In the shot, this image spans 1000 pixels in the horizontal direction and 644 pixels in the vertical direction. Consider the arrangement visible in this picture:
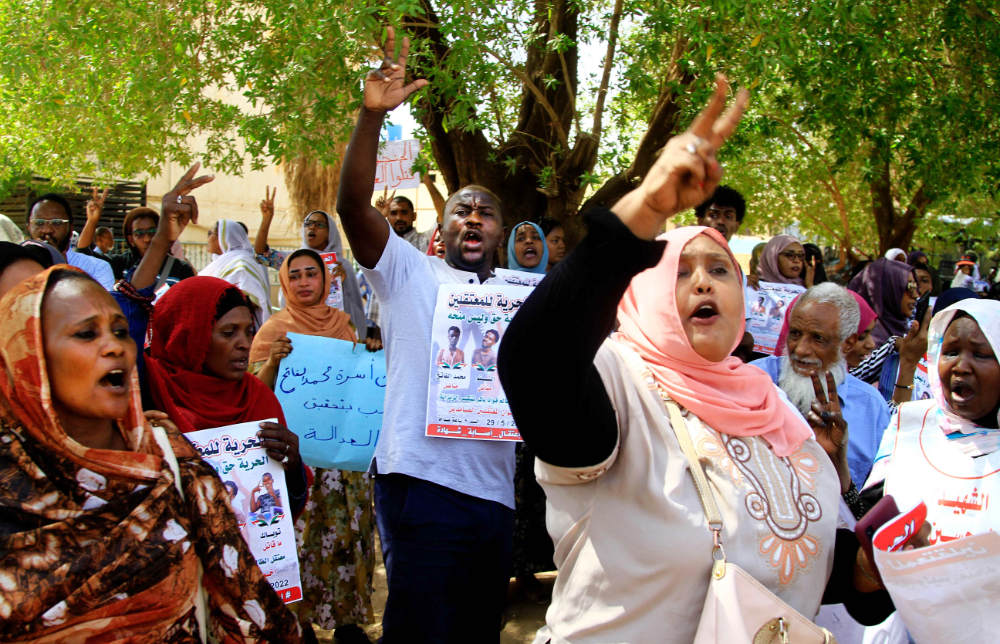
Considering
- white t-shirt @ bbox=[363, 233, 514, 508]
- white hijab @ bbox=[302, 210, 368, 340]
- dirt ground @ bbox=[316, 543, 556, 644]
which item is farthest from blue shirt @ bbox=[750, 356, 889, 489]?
white hijab @ bbox=[302, 210, 368, 340]

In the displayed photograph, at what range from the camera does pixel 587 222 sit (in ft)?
5.09

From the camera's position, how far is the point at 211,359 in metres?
3.42

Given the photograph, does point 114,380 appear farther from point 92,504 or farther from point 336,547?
point 336,547

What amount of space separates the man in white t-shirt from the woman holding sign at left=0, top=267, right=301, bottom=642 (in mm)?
905

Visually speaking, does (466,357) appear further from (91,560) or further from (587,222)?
(587,222)

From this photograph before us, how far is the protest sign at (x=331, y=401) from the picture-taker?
442 centimetres

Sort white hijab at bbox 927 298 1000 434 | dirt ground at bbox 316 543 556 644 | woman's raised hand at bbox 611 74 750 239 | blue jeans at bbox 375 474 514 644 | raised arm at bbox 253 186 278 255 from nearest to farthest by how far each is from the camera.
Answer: woman's raised hand at bbox 611 74 750 239
white hijab at bbox 927 298 1000 434
blue jeans at bbox 375 474 514 644
dirt ground at bbox 316 543 556 644
raised arm at bbox 253 186 278 255

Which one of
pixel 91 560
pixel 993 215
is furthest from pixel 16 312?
pixel 993 215

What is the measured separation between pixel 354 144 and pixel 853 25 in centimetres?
466

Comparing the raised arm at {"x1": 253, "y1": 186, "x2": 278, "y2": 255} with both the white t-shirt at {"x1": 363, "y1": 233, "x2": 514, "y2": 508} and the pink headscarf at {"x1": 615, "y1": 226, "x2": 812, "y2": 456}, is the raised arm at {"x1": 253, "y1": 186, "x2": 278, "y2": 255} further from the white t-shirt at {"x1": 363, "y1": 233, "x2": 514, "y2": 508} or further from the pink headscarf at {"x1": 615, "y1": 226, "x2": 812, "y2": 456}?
the pink headscarf at {"x1": 615, "y1": 226, "x2": 812, "y2": 456}

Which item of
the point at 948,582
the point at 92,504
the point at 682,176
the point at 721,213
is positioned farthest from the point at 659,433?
the point at 721,213

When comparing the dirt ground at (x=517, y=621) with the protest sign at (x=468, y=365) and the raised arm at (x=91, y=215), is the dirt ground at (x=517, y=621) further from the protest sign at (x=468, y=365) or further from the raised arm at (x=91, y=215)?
the raised arm at (x=91, y=215)

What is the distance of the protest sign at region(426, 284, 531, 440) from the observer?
3436mm

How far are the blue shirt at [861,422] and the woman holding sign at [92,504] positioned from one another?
7.61ft
